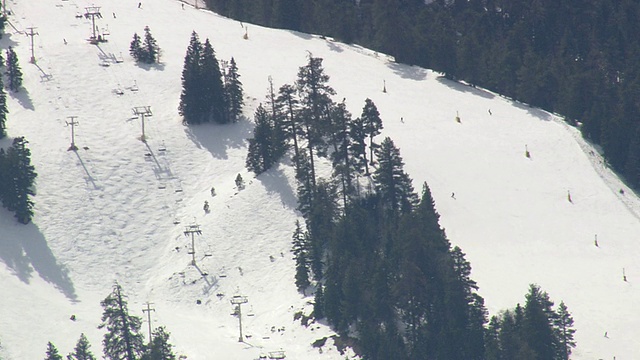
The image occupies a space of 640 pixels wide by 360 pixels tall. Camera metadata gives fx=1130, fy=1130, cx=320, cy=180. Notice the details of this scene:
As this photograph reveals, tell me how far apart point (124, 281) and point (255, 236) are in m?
11.7

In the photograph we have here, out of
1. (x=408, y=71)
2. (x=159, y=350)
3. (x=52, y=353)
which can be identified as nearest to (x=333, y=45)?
(x=408, y=71)

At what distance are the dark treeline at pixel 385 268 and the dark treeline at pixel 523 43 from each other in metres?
29.4

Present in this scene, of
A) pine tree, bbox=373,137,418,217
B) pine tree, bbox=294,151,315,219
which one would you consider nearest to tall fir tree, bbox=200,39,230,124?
→ pine tree, bbox=294,151,315,219

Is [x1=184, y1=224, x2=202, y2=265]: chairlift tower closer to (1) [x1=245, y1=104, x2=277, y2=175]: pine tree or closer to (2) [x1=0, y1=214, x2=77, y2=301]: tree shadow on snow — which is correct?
(1) [x1=245, y1=104, x2=277, y2=175]: pine tree

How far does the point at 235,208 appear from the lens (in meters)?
101

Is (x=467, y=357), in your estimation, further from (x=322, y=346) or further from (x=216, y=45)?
(x=216, y=45)

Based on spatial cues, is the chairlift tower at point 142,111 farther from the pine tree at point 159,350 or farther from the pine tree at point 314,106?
the pine tree at point 159,350

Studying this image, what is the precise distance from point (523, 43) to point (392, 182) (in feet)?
180

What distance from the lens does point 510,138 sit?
374 feet

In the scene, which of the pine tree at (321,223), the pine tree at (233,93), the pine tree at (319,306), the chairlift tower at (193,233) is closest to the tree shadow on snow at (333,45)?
the pine tree at (233,93)

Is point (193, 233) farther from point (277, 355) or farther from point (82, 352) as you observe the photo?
point (82, 352)

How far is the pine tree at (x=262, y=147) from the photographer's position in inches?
4104

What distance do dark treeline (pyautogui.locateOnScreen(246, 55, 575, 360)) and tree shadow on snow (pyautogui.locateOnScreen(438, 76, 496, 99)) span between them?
96.4 ft

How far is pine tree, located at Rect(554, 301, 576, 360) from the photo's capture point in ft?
258
